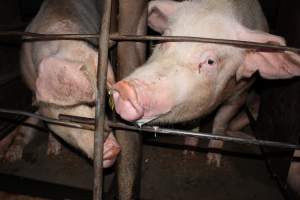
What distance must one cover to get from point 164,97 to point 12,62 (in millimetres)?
2505

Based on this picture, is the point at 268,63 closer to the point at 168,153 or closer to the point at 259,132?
the point at 259,132

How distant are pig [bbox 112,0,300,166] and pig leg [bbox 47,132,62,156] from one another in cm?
148

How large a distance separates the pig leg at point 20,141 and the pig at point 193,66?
1.67m

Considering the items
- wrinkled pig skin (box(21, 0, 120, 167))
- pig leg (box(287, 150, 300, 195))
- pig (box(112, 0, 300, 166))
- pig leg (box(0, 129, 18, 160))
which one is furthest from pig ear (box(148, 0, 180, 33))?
pig leg (box(0, 129, 18, 160))

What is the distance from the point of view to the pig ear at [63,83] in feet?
6.46

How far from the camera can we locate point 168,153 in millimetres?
3637

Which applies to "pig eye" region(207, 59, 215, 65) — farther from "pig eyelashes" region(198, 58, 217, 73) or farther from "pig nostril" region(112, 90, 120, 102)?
"pig nostril" region(112, 90, 120, 102)

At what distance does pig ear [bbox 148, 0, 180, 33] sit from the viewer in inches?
105

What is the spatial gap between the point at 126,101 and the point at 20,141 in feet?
7.03

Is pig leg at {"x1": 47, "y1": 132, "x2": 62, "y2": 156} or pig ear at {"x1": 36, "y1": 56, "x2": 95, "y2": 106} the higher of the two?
pig ear at {"x1": 36, "y1": 56, "x2": 95, "y2": 106}

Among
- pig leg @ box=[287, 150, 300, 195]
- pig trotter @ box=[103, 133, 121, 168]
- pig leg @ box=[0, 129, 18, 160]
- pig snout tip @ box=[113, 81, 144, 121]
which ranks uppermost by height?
pig snout tip @ box=[113, 81, 144, 121]

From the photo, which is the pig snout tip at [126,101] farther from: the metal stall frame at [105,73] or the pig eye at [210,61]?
the pig eye at [210,61]

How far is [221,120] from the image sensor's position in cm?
342

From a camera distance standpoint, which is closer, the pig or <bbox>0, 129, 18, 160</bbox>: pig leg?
the pig
